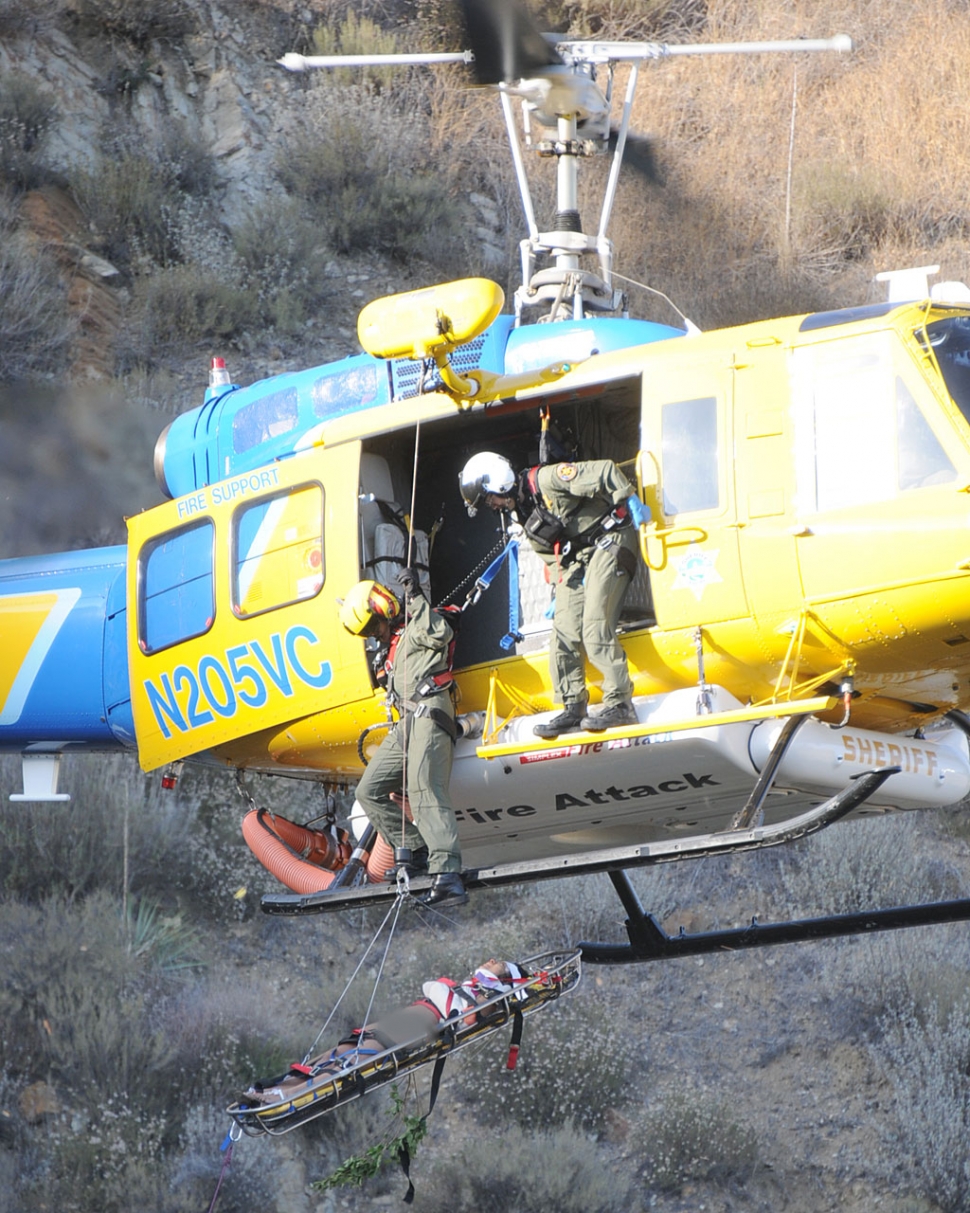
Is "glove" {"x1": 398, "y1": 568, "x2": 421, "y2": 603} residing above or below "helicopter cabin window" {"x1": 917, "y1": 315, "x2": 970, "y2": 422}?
below

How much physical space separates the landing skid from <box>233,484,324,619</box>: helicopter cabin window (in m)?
1.38

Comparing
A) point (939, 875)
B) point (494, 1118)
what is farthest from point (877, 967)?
point (494, 1118)

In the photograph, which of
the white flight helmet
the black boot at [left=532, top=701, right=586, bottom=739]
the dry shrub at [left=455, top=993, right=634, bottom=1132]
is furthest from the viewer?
the dry shrub at [left=455, top=993, right=634, bottom=1132]

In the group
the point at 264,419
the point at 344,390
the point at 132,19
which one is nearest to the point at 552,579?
the point at 344,390

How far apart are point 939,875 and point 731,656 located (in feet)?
27.1

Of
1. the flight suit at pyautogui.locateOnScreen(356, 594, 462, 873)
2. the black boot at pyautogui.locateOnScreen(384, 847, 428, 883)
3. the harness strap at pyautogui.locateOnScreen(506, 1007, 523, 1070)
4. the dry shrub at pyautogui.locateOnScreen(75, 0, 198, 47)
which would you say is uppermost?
the dry shrub at pyautogui.locateOnScreen(75, 0, 198, 47)

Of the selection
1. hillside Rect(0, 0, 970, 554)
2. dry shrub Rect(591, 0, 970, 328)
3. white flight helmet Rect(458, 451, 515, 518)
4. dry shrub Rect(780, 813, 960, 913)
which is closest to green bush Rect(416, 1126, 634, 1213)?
dry shrub Rect(780, 813, 960, 913)

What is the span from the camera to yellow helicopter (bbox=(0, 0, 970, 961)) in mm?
6648

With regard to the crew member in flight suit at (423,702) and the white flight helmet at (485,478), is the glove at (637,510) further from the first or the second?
the crew member in flight suit at (423,702)

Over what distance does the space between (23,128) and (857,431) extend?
13.0 meters

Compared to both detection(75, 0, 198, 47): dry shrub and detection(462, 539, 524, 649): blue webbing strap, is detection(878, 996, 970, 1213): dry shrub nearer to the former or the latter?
detection(462, 539, 524, 649): blue webbing strap

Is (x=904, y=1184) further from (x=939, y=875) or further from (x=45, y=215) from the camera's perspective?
(x=45, y=215)

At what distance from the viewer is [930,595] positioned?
652cm

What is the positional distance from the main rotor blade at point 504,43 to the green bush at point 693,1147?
770cm
